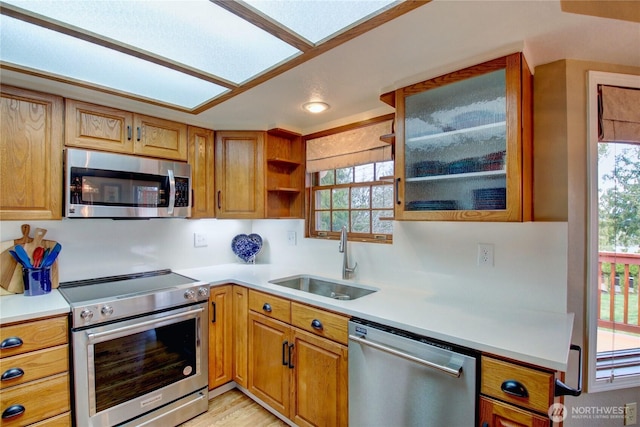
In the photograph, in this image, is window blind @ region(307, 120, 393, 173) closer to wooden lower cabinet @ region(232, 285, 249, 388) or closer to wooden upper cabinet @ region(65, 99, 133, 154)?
wooden lower cabinet @ region(232, 285, 249, 388)

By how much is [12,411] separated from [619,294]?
3.03m

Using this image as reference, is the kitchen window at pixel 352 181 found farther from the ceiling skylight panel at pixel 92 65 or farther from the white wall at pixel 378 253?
the ceiling skylight panel at pixel 92 65

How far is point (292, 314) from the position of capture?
1.80m

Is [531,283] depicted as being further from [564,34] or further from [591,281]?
[564,34]

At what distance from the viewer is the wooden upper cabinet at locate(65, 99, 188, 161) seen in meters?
1.83

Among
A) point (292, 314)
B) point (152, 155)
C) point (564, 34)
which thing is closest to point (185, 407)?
point (292, 314)

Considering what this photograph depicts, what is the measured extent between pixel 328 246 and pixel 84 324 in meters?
1.61

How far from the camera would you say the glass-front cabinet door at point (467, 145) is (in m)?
1.30

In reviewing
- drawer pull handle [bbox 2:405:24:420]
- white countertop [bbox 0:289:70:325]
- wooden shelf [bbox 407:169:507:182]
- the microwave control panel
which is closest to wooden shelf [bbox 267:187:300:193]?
the microwave control panel

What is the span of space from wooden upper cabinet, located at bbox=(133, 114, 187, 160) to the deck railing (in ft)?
9.06

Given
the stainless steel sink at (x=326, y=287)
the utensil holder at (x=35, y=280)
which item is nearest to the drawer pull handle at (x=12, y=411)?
the utensil holder at (x=35, y=280)

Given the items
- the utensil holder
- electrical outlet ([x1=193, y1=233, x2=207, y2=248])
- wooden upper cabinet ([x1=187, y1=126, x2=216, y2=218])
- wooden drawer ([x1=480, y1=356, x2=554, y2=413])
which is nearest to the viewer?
wooden drawer ([x1=480, y1=356, x2=554, y2=413])

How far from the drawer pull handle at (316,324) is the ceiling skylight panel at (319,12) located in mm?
1436

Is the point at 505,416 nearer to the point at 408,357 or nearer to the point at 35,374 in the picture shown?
the point at 408,357
